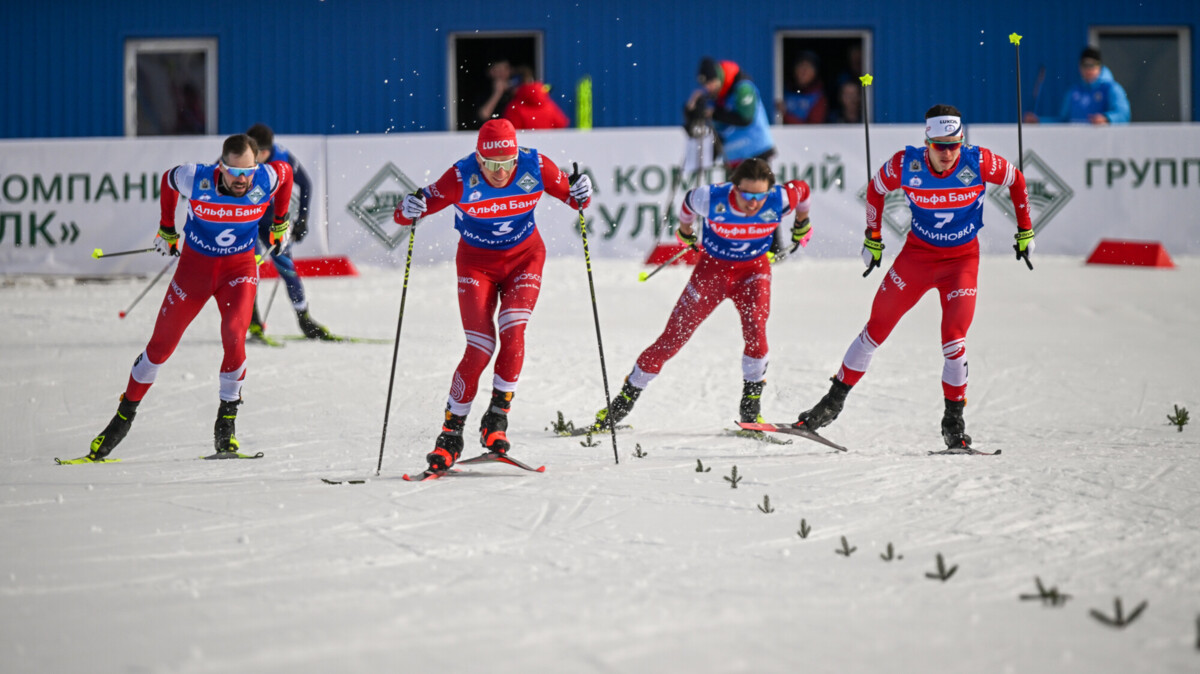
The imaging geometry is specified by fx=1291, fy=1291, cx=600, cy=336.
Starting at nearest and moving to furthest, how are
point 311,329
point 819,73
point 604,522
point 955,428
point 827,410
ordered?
point 604,522
point 955,428
point 827,410
point 311,329
point 819,73

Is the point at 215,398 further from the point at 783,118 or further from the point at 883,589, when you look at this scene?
the point at 783,118

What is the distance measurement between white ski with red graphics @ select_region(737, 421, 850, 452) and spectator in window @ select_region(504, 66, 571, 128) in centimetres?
777

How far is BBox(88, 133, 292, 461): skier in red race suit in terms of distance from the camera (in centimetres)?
712

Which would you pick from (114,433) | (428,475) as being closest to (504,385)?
(428,475)

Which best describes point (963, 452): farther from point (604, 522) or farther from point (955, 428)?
point (604, 522)

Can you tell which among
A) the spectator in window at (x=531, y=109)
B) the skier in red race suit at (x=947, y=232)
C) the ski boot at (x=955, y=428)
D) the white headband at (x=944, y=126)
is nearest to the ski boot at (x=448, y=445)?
the skier in red race suit at (x=947, y=232)

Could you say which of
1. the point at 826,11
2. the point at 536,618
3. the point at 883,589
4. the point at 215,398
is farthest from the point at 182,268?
the point at 826,11

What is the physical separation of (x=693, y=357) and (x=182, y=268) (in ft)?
13.8

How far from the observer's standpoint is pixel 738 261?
25.2ft

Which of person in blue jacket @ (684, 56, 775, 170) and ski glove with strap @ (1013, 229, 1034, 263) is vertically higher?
person in blue jacket @ (684, 56, 775, 170)

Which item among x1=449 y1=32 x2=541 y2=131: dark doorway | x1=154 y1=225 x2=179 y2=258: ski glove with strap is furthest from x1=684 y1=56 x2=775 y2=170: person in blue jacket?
x1=154 y1=225 x2=179 y2=258: ski glove with strap

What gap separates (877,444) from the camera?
24.2ft

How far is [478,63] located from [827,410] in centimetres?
1192

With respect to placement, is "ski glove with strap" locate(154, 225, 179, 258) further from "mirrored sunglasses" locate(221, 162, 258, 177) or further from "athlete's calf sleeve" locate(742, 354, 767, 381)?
"athlete's calf sleeve" locate(742, 354, 767, 381)
